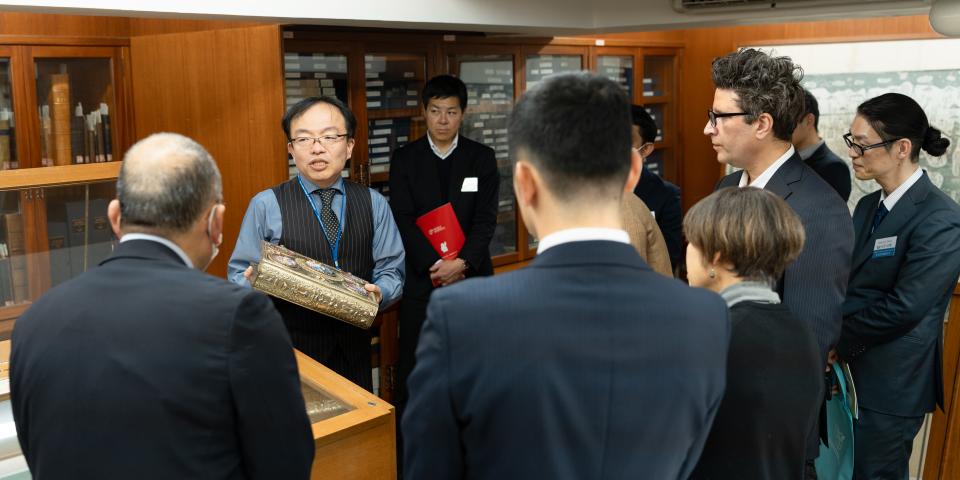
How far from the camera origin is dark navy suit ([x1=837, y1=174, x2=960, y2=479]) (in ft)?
9.50

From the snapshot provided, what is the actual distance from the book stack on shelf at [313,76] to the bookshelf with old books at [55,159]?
35.1 inches

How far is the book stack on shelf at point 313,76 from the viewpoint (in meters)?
4.03

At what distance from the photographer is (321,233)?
10.2 feet

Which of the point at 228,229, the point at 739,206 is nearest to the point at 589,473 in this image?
the point at 739,206

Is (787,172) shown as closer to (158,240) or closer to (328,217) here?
(328,217)

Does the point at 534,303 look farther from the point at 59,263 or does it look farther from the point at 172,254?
the point at 59,263

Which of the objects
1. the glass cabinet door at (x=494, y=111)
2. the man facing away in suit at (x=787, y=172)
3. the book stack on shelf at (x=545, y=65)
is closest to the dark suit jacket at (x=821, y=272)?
the man facing away in suit at (x=787, y=172)

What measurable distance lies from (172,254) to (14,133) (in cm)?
288

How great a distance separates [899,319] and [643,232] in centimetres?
92

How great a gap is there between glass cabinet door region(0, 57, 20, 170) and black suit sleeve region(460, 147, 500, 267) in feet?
7.11

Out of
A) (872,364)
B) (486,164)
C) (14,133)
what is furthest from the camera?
(486,164)

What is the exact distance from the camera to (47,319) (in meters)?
1.47

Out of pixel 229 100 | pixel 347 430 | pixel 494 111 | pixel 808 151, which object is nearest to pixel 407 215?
pixel 229 100

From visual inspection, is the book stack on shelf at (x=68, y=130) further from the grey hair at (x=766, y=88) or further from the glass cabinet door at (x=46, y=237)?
the grey hair at (x=766, y=88)
